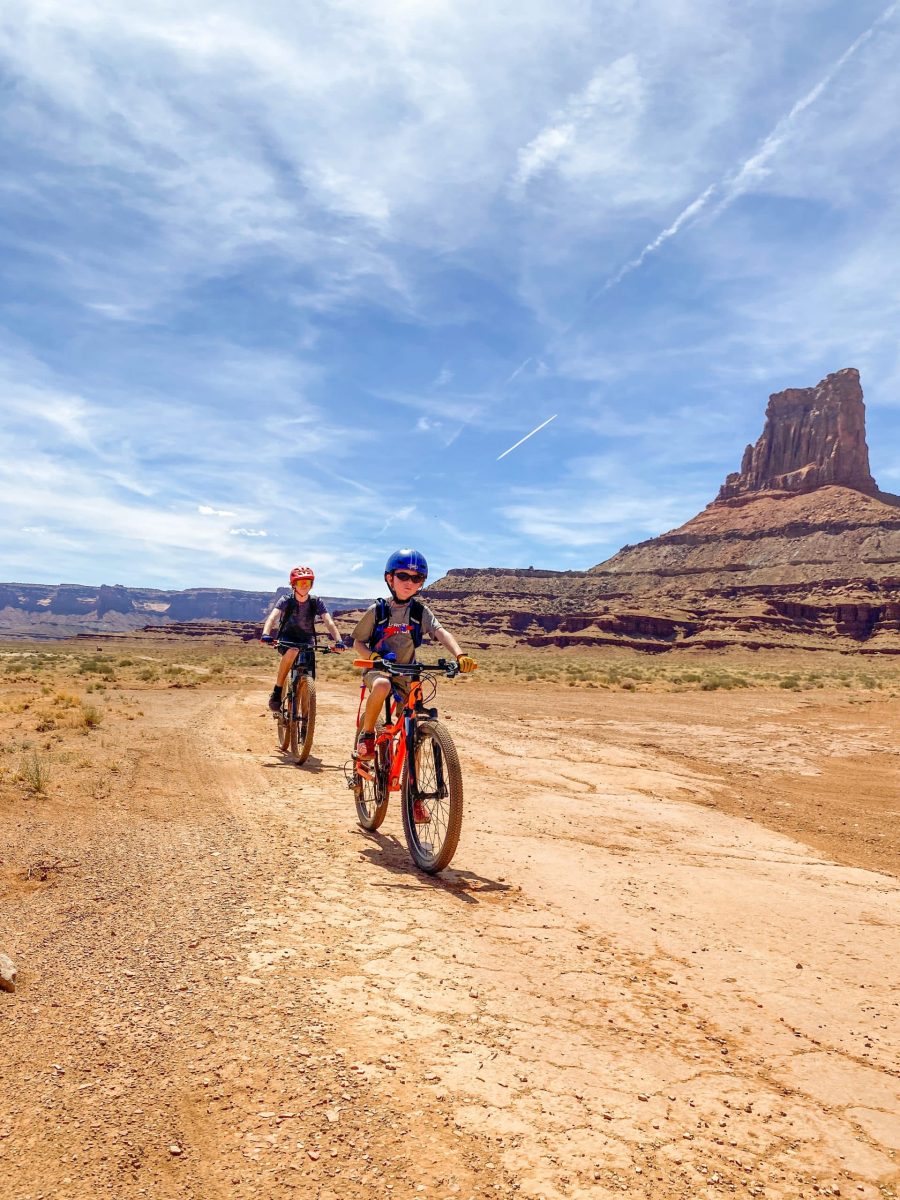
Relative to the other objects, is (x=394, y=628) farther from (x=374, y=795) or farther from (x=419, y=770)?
(x=374, y=795)

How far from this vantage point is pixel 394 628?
6008mm

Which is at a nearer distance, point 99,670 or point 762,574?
point 99,670

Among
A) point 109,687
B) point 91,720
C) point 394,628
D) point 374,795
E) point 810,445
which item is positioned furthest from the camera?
point 810,445

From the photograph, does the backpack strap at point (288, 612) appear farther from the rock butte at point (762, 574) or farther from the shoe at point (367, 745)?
the rock butte at point (762, 574)

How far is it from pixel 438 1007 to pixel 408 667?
9.48 ft

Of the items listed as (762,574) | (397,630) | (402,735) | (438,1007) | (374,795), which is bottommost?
(438,1007)

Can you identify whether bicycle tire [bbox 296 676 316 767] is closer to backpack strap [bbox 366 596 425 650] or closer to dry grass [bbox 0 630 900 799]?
dry grass [bbox 0 630 900 799]

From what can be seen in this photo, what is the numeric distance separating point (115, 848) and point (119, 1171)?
→ 348 centimetres

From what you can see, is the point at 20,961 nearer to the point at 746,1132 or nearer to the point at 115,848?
the point at 115,848

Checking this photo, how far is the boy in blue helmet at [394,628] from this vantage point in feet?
19.3

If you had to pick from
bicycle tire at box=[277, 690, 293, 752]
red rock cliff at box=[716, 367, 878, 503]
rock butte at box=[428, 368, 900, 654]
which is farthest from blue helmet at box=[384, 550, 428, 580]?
red rock cliff at box=[716, 367, 878, 503]

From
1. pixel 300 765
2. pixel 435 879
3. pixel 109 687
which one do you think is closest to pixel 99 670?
pixel 109 687

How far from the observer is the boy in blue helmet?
232 inches

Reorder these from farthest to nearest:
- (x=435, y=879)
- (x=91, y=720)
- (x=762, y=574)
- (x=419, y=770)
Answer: (x=762, y=574)
(x=91, y=720)
(x=419, y=770)
(x=435, y=879)
